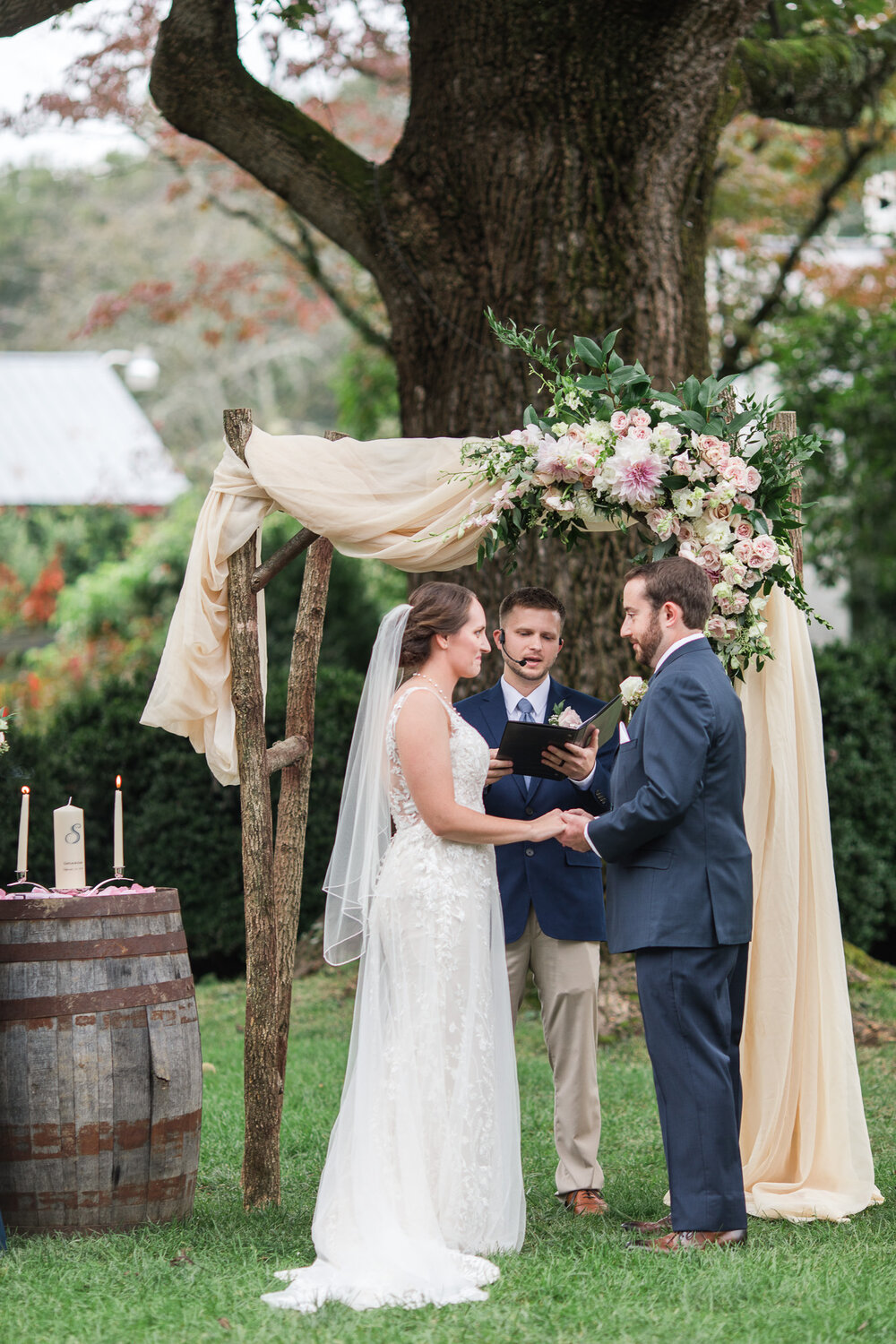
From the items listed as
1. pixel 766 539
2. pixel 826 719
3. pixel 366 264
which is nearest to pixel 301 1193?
pixel 766 539

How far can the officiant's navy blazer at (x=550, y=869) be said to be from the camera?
4.85 metres

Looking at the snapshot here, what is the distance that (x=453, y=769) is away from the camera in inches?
174

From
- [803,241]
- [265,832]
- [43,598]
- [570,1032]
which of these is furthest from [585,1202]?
[43,598]

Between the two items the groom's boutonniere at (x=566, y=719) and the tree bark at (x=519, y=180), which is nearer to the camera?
the groom's boutonniere at (x=566, y=719)

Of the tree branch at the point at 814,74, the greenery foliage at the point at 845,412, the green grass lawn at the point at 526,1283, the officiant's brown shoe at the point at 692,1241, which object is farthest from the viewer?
the greenery foliage at the point at 845,412

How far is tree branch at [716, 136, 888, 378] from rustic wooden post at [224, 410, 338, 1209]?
7.48m

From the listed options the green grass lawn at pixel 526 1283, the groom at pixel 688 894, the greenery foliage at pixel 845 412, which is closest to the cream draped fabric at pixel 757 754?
the green grass lawn at pixel 526 1283

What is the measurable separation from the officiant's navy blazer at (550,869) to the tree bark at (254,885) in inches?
31.5

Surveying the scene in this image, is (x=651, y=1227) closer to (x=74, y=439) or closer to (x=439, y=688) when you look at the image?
(x=439, y=688)

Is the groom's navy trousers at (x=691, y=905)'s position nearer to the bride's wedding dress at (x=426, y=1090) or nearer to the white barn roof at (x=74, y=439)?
the bride's wedding dress at (x=426, y=1090)

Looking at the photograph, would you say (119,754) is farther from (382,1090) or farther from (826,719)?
(382,1090)

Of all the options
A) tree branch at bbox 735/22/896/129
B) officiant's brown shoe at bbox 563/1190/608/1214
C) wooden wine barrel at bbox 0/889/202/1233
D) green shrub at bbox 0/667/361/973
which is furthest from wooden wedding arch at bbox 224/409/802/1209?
tree branch at bbox 735/22/896/129

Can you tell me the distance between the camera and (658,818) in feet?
13.4

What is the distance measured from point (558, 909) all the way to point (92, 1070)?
171cm
